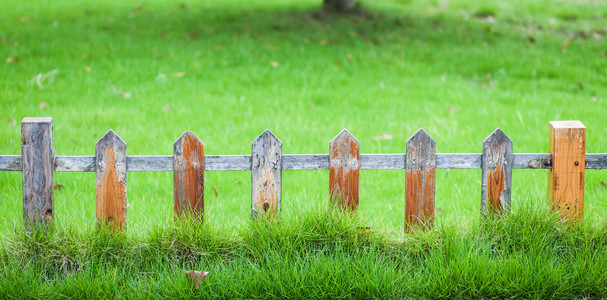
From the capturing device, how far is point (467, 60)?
8992 millimetres

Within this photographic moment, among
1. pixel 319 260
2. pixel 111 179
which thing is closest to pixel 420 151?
pixel 319 260

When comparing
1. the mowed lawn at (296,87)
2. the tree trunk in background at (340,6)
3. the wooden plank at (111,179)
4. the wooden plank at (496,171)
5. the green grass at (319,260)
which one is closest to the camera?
the green grass at (319,260)

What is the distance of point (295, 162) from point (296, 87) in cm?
447

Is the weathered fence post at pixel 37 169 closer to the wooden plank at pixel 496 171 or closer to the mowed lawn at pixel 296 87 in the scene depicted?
the mowed lawn at pixel 296 87

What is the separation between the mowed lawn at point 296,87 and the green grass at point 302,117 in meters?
0.03

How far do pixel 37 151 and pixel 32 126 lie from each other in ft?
0.47

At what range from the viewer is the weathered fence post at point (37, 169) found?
3.28 metres

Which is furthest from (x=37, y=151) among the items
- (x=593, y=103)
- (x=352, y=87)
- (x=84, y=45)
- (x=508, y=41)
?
(x=508, y=41)

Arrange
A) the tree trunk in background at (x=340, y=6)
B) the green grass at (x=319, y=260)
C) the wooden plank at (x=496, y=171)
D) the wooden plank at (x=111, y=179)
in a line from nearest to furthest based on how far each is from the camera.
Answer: the green grass at (x=319, y=260), the wooden plank at (x=111, y=179), the wooden plank at (x=496, y=171), the tree trunk in background at (x=340, y=6)

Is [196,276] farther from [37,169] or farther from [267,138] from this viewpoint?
[37,169]

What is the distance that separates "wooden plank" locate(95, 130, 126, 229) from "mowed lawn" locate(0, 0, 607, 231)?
256mm

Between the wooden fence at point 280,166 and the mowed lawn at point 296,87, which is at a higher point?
the mowed lawn at point 296,87

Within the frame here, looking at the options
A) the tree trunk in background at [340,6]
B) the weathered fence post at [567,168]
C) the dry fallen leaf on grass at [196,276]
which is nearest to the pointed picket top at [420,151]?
the weathered fence post at [567,168]

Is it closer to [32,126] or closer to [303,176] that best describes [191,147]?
[32,126]
